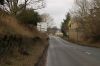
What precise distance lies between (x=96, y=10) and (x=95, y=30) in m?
4.74

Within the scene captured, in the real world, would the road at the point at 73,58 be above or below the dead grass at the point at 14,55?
below

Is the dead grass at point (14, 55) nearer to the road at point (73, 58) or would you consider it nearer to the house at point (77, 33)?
the road at point (73, 58)

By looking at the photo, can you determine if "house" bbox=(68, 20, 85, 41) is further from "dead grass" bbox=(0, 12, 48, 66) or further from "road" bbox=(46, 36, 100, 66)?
"dead grass" bbox=(0, 12, 48, 66)

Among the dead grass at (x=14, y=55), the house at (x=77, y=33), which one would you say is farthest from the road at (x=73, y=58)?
the house at (x=77, y=33)

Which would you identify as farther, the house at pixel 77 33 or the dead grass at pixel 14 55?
the house at pixel 77 33

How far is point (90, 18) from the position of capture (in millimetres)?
64188

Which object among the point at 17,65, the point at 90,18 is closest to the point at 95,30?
the point at 90,18

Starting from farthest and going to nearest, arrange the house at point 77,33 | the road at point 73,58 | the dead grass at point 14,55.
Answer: the house at point 77,33
the road at point 73,58
the dead grass at point 14,55

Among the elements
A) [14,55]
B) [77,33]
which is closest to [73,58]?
[14,55]

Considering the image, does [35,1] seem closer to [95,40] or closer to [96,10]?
[96,10]

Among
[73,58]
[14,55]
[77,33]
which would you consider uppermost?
[14,55]

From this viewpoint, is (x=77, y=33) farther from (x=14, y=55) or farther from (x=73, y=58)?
(x=14, y=55)

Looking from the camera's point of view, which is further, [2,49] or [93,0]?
[93,0]

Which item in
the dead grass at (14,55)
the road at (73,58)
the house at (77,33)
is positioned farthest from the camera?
the house at (77,33)
